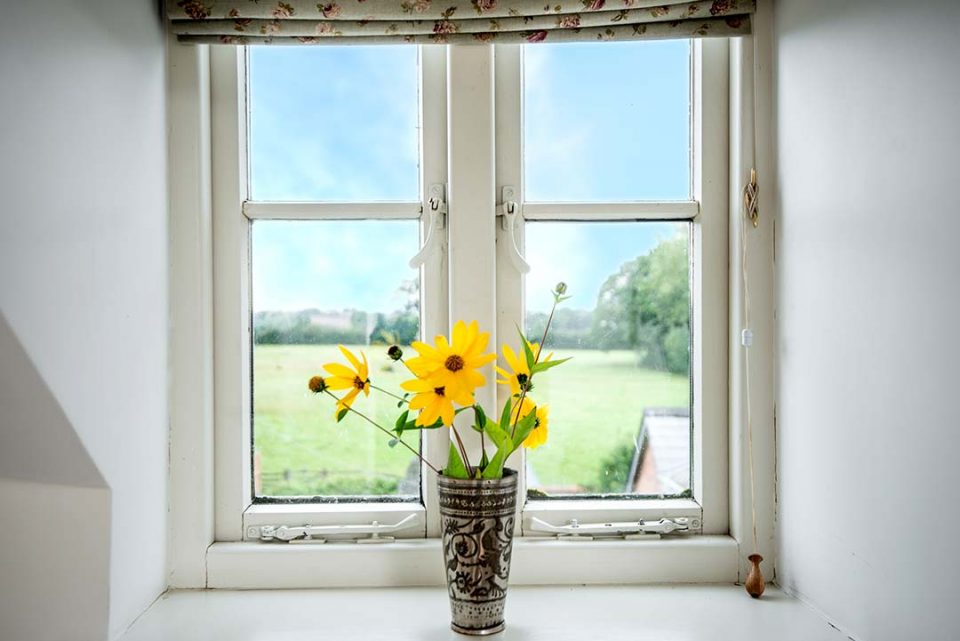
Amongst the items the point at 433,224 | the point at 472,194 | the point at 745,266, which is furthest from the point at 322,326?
the point at 745,266

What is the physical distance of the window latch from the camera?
1793mm

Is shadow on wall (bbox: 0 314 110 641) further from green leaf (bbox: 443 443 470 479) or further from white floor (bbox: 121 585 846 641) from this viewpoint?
green leaf (bbox: 443 443 470 479)

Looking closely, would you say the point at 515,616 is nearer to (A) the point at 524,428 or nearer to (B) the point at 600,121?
(A) the point at 524,428

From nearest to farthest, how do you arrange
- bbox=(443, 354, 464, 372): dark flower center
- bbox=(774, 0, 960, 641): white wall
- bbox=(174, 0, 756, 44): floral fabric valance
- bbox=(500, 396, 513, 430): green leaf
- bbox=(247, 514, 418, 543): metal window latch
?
bbox=(774, 0, 960, 641): white wall < bbox=(443, 354, 464, 372): dark flower center < bbox=(500, 396, 513, 430): green leaf < bbox=(174, 0, 756, 44): floral fabric valance < bbox=(247, 514, 418, 543): metal window latch

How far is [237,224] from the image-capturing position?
1.80 metres

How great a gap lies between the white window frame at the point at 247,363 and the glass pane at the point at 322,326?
51 mm

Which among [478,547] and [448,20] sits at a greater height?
[448,20]

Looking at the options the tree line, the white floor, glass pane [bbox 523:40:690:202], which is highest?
glass pane [bbox 523:40:690:202]

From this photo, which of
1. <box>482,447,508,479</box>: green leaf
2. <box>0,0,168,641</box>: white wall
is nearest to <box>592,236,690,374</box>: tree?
<box>482,447,508,479</box>: green leaf

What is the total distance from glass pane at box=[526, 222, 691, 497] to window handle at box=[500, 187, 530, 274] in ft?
0.15

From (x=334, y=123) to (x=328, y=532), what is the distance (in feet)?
2.77

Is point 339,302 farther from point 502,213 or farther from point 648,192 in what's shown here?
point 648,192

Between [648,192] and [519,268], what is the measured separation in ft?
1.05

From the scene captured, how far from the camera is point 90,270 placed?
1358 millimetres
